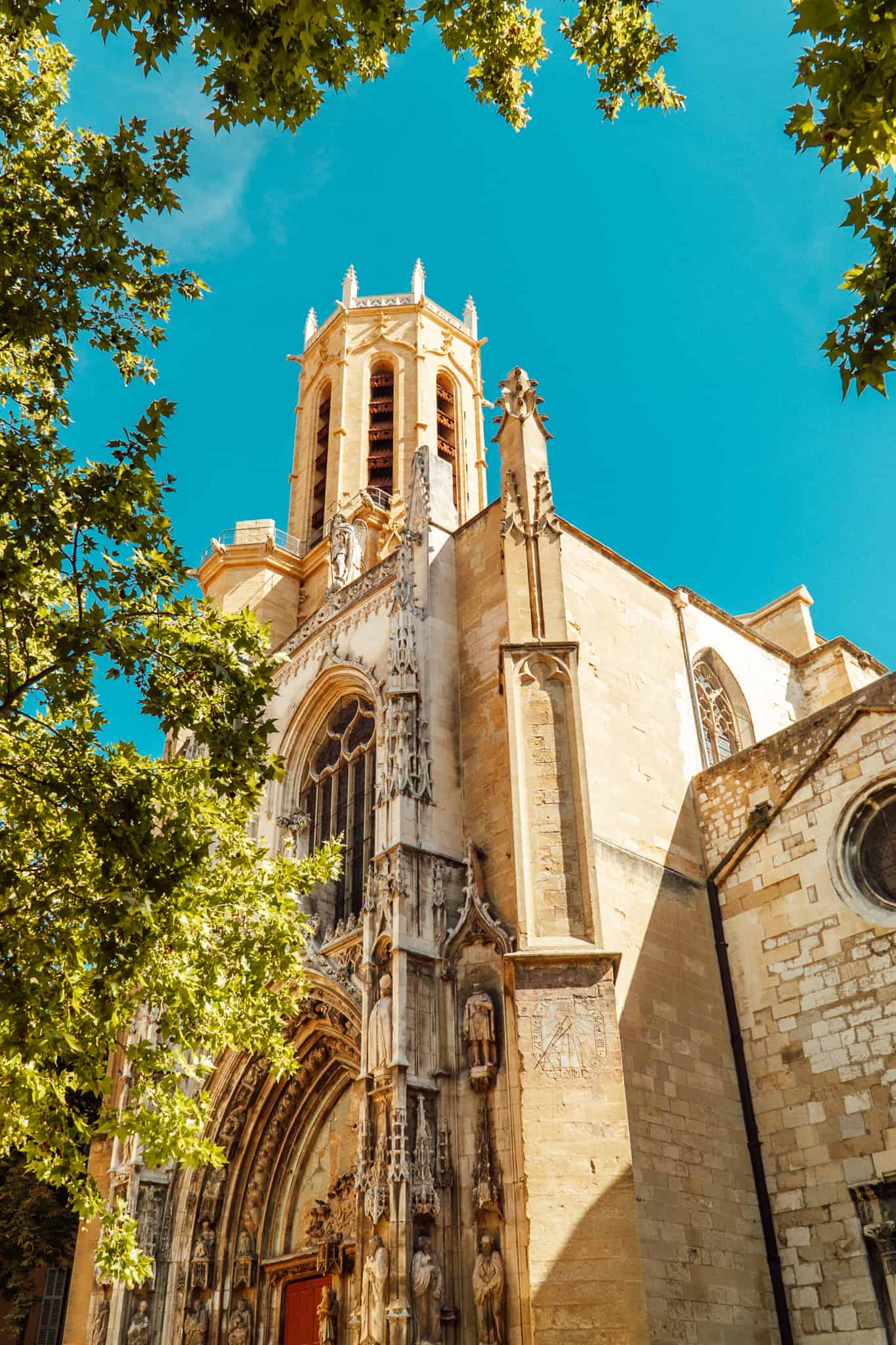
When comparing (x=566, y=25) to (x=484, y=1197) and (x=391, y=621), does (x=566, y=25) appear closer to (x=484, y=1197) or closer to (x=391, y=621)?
(x=391, y=621)

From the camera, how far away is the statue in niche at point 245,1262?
14.5m

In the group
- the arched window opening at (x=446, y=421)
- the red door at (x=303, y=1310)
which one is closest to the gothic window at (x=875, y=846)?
the red door at (x=303, y=1310)

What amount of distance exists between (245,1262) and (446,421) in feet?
74.5

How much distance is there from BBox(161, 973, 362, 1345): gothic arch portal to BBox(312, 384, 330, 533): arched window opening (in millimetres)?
16884

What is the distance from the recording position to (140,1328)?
1435 centimetres

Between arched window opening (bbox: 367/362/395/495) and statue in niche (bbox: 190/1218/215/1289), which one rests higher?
arched window opening (bbox: 367/362/395/495)

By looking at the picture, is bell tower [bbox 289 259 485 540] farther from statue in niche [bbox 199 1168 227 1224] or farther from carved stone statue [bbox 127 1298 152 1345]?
carved stone statue [bbox 127 1298 152 1345]

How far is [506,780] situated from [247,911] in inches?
161

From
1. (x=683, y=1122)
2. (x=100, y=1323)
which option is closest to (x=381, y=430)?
(x=100, y=1323)

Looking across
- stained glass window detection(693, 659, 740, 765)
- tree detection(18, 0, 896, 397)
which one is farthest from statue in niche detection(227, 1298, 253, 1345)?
tree detection(18, 0, 896, 397)

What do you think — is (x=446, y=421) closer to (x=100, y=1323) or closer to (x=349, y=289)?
(x=349, y=289)

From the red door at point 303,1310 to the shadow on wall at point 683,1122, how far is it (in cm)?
443

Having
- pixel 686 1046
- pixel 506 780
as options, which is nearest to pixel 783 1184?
pixel 686 1046

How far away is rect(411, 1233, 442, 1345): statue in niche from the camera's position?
10484mm
